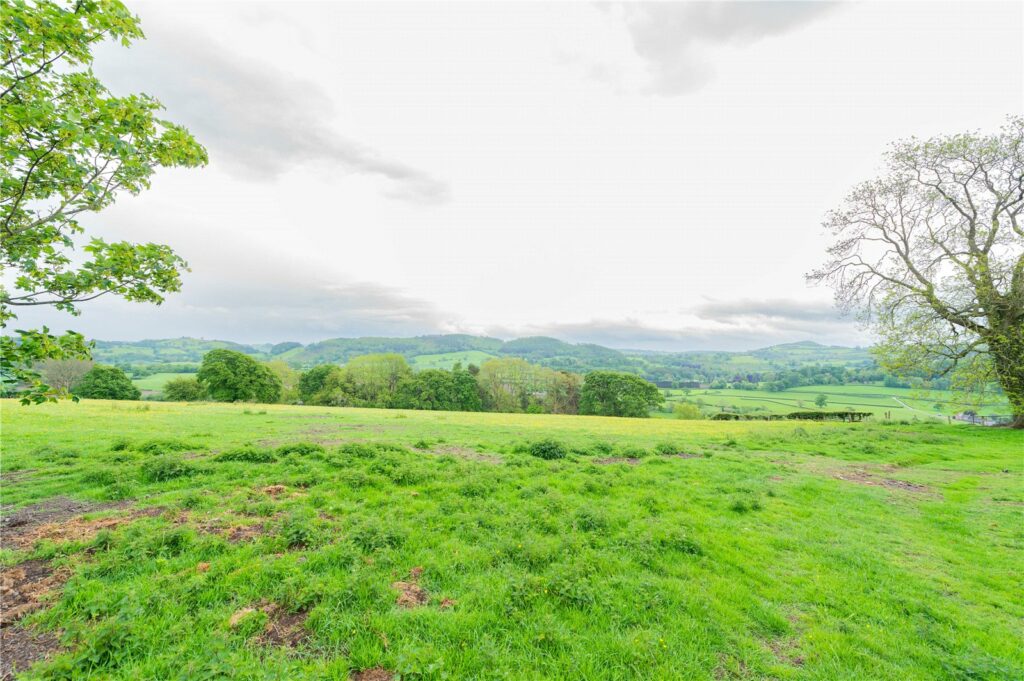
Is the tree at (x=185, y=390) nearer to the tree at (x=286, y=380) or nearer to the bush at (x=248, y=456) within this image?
the tree at (x=286, y=380)

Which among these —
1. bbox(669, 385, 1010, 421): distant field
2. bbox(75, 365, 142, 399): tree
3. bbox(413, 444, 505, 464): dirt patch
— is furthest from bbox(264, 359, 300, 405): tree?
bbox(669, 385, 1010, 421): distant field

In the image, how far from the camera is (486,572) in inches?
278

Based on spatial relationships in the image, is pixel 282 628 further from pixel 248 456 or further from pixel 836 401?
pixel 836 401

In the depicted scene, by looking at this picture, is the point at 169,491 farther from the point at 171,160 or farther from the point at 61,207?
the point at 171,160

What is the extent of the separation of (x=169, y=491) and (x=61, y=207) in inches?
299

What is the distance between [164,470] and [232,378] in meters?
69.2

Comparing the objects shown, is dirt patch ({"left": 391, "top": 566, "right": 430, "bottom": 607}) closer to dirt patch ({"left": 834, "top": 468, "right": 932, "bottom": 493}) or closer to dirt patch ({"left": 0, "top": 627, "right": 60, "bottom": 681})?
dirt patch ({"left": 0, "top": 627, "right": 60, "bottom": 681})

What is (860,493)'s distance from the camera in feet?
43.3

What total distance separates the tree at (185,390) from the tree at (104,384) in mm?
5470

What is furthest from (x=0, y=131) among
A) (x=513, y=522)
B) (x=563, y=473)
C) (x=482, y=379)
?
(x=482, y=379)

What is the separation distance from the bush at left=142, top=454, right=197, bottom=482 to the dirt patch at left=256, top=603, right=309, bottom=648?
8.96 m

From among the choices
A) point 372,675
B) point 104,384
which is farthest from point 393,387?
point 372,675

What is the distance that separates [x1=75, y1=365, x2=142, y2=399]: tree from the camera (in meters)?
62.7

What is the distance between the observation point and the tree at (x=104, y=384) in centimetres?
6266
